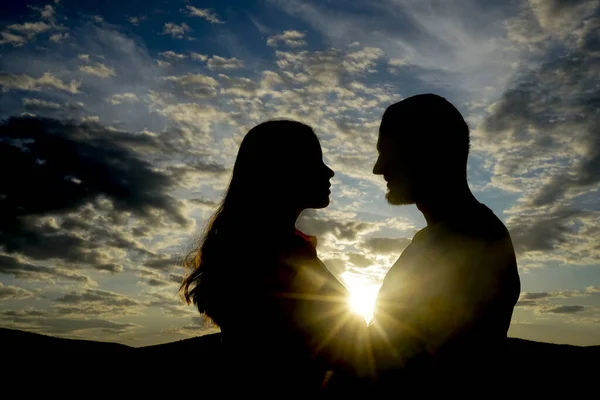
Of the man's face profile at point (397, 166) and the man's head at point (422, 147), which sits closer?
the man's head at point (422, 147)

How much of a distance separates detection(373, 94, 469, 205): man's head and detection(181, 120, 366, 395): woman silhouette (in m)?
0.93

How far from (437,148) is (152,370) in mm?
11690

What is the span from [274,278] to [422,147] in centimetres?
224

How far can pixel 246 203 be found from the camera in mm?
4129

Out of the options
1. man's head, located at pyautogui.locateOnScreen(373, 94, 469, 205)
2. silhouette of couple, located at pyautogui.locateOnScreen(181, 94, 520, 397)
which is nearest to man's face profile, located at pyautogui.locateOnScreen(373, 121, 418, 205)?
man's head, located at pyautogui.locateOnScreen(373, 94, 469, 205)

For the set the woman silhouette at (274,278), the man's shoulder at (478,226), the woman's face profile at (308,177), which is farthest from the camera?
the woman's face profile at (308,177)

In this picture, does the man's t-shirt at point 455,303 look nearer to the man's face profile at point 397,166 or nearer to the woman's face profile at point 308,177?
the man's face profile at point 397,166

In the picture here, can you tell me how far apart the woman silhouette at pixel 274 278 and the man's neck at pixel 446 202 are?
1089 millimetres

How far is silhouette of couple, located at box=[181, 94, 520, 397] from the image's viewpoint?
11.4ft

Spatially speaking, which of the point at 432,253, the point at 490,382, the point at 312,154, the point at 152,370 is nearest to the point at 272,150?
the point at 312,154

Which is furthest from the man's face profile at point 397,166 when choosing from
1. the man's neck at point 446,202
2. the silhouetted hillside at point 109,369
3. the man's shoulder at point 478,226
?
the silhouetted hillside at point 109,369

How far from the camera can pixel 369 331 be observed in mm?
3955

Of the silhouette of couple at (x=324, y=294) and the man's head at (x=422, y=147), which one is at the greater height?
the man's head at (x=422, y=147)

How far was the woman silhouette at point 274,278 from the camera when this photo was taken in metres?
3.44
